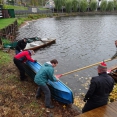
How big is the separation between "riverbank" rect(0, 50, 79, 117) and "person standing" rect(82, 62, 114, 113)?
2.11 meters

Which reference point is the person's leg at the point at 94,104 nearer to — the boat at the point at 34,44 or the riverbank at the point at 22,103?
the riverbank at the point at 22,103

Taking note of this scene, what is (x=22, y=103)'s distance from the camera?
814cm

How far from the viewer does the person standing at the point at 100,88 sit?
18.3 feet

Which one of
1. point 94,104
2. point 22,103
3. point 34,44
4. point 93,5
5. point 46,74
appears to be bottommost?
point 22,103

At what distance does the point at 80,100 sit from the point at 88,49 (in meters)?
13.7

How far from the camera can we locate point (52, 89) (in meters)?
8.70

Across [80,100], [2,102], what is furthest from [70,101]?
[2,102]

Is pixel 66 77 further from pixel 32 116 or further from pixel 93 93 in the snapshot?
pixel 93 93

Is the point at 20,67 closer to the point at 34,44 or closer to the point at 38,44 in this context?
the point at 34,44

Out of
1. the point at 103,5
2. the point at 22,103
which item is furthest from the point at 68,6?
the point at 22,103

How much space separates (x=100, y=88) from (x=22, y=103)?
4.39m

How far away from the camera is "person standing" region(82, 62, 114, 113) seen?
18.3ft

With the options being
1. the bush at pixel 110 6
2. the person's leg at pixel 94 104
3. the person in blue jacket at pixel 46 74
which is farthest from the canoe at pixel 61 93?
the bush at pixel 110 6

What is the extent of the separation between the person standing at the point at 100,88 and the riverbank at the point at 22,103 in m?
2.11
